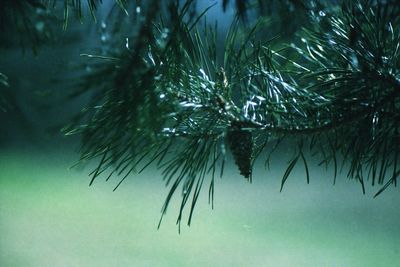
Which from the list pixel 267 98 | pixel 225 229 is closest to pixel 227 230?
pixel 225 229

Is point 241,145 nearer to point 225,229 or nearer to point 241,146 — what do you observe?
point 241,146

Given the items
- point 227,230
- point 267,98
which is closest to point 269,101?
point 267,98

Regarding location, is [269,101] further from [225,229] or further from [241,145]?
[225,229]

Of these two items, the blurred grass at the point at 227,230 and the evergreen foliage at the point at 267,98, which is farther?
the blurred grass at the point at 227,230

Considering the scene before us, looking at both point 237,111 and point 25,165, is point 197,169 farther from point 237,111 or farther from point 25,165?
point 25,165

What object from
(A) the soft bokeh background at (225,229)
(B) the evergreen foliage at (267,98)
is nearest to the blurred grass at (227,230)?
(A) the soft bokeh background at (225,229)

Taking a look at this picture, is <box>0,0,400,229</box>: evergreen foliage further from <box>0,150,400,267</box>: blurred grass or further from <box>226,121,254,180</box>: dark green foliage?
<box>0,150,400,267</box>: blurred grass

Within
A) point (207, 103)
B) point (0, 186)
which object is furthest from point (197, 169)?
point (0, 186)

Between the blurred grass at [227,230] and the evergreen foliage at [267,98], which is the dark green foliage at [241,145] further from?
the blurred grass at [227,230]

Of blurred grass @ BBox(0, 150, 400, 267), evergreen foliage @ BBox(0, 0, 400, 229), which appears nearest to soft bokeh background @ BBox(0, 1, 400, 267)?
blurred grass @ BBox(0, 150, 400, 267)

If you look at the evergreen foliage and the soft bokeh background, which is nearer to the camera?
the evergreen foliage

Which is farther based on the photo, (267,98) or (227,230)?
(227,230)
